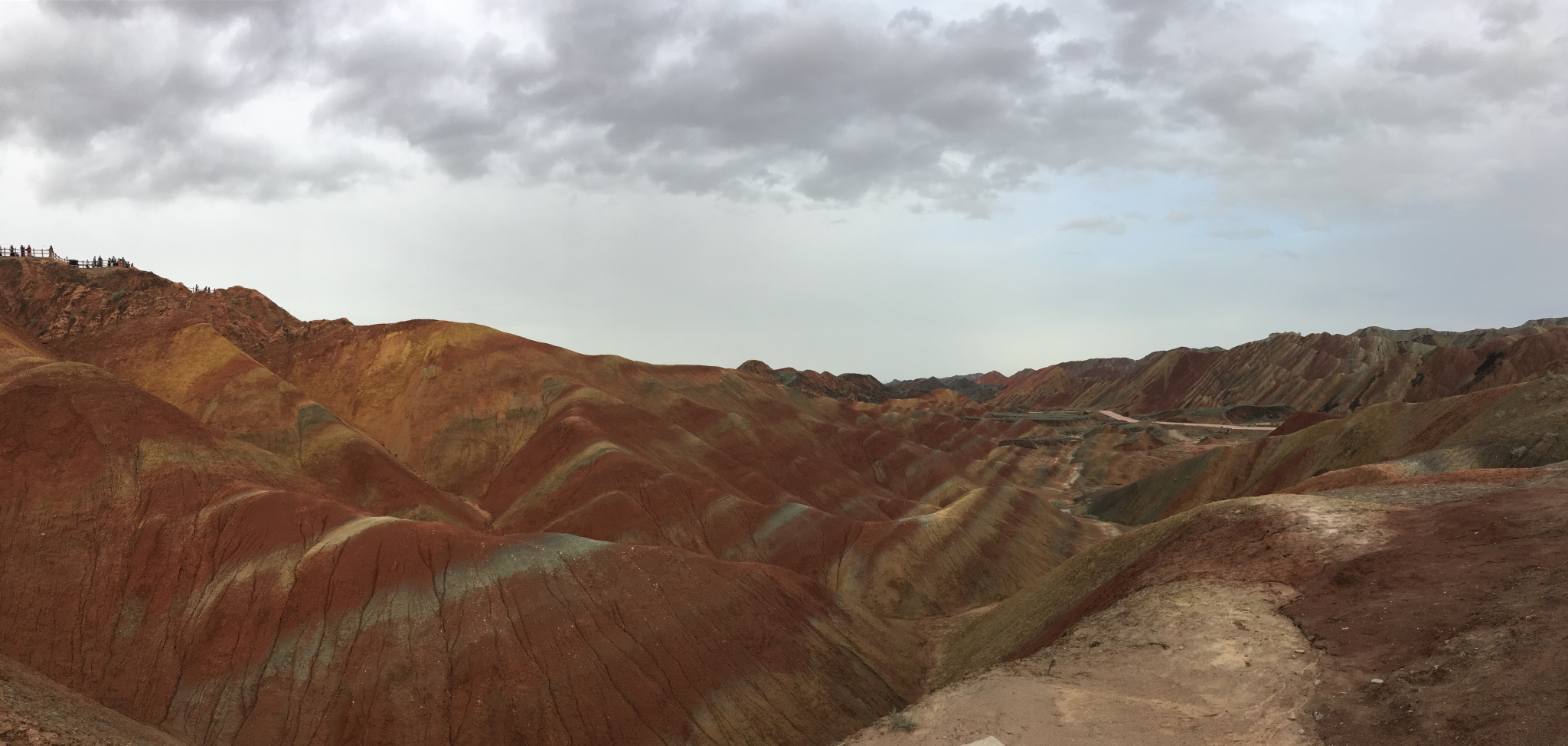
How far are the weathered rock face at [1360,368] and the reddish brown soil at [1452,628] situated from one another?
59.0 m

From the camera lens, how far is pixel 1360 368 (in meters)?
150

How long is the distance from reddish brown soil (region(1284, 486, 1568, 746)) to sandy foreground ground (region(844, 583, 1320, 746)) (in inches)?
35.8

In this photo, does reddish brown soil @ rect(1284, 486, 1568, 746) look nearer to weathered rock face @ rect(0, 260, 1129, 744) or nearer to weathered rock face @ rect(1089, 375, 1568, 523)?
weathered rock face @ rect(1089, 375, 1568, 523)

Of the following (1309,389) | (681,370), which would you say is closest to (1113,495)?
(681,370)

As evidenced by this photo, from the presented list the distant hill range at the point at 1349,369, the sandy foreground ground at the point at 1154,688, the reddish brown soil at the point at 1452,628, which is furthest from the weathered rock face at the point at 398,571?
the distant hill range at the point at 1349,369

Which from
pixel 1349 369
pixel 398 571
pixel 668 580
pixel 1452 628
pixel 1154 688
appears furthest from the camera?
pixel 1349 369

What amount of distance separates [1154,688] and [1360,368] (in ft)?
542

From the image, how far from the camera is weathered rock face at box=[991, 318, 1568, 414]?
350 ft

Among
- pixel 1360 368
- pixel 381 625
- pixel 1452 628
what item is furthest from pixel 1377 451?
pixel 1360 368

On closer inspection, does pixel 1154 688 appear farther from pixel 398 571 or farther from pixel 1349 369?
pixel 1349 369

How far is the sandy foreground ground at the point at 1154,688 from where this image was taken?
671 inches

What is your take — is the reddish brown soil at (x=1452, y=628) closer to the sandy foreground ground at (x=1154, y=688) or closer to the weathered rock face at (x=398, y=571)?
the sandy foreground ground at (x=1154, y=688)

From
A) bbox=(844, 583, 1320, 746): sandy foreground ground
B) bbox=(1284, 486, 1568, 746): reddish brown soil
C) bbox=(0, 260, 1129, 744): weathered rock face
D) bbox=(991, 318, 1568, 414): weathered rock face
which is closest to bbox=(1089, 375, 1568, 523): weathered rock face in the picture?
bbox=(0, 260, 1129, 744): weathered rock face

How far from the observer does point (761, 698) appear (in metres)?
30.0
